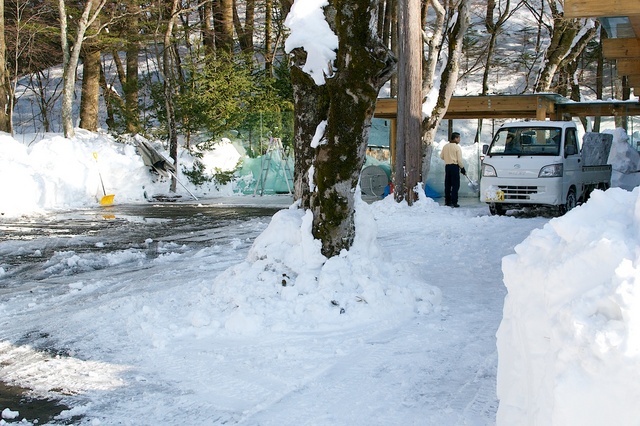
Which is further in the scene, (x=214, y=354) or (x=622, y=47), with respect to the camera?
(x=622, y=47)

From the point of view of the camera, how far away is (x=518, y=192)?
15984 millimetres

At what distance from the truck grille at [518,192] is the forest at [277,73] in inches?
76.1

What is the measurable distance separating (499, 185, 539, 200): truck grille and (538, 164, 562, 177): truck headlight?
33 centimetres

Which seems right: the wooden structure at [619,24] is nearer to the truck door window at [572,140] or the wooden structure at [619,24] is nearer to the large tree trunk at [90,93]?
the truck door window at [572,140]

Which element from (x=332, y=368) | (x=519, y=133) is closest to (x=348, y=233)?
(x=332, y=368)

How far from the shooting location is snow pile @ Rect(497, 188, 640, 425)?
2852mm

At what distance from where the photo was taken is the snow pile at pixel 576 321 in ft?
9.36

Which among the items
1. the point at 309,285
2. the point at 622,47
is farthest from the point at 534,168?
the point at 309,285

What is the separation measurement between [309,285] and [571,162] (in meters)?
10.9

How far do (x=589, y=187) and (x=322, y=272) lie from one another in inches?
485

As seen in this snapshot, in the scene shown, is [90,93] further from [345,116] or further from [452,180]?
[345,116]

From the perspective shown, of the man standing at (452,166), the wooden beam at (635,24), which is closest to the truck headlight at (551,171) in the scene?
the man standing at (452,166)

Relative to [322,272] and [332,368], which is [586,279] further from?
[322,272]

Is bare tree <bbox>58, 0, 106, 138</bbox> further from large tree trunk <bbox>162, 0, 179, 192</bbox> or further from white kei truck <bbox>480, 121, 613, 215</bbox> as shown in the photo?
white kei truck <bbox>480, 121, 613, 215</bbox>
